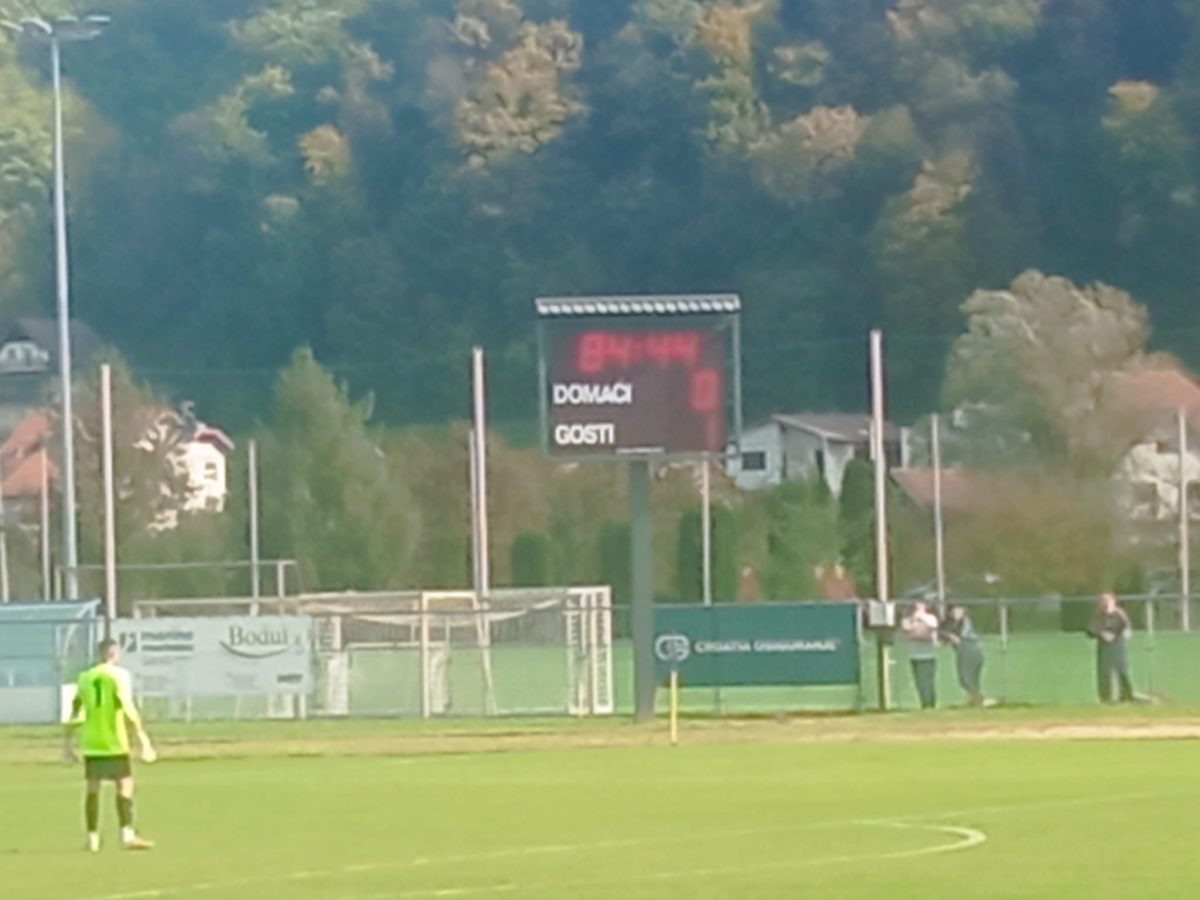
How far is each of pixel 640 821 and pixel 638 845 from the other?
2.69 m

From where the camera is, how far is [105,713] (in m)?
24.3

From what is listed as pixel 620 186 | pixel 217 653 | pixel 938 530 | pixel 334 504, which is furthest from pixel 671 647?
pixel 620 186

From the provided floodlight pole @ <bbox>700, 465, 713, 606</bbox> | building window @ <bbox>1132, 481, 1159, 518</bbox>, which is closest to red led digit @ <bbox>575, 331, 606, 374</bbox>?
floodlight pole @ <bbox>700, 465, 713, 606</bbox>

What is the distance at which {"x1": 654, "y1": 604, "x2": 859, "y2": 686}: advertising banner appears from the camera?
46844 millimetres

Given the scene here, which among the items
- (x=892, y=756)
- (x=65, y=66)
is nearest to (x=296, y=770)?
(x=892, y=756)

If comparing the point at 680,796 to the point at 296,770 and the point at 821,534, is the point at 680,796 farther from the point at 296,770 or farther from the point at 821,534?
the point at 821,534

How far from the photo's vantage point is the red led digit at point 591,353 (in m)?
45.3

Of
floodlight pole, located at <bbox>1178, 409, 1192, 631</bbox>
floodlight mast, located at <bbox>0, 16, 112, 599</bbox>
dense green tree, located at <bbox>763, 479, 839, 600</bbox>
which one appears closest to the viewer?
floodlight mast, located at <bbox>0, 16, 112, 599</bbox>

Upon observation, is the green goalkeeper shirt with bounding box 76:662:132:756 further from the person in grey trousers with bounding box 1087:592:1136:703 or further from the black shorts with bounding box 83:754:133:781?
the person in grey trousers with bounding box 1087:592:1136:703

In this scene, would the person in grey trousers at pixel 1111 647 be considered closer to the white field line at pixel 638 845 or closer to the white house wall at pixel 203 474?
the white field line at pixel 638 845

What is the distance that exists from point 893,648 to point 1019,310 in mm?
37639

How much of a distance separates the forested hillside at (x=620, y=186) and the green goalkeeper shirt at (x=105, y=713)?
94.0 meters

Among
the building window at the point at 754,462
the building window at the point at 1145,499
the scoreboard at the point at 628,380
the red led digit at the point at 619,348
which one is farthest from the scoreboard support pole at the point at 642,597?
the building window at the point at 754,462

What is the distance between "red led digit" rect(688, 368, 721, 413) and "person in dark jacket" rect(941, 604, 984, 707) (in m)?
5.73
